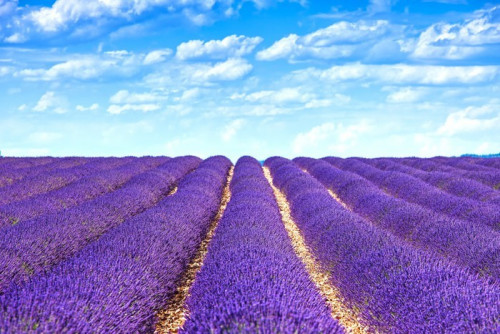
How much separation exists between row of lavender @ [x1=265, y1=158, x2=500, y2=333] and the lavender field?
1 centimetres

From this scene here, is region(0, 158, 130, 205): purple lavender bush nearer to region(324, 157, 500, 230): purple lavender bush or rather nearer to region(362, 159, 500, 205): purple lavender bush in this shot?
region(324, 157, 500, 230): purple lavender bush

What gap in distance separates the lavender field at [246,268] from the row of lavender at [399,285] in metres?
0.01

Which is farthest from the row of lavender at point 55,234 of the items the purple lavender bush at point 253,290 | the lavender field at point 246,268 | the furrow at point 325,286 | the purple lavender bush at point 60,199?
the furrow at point 325,286

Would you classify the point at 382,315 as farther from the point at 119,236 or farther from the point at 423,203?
the point at 423,203

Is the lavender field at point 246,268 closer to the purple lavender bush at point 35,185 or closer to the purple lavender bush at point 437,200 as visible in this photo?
the purple lavender bush at point 437,200

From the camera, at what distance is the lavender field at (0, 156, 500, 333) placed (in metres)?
3.02

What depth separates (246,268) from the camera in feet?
12.6

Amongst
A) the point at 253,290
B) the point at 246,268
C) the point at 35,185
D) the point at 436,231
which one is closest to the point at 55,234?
the point at 246,268

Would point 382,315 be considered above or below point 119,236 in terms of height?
below

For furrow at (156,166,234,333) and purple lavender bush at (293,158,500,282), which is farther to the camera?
purple lavender bush at (293,158,500,282)

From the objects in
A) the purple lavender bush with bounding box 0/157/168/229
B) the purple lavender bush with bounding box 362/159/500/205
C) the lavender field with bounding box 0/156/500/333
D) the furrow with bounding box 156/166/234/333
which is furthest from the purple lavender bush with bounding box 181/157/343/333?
the purple lavender bush with bounding box 362/159/500/205

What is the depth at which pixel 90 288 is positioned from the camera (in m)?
3.54

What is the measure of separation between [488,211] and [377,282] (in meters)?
4.33

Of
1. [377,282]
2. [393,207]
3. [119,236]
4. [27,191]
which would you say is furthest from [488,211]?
[27,191]
